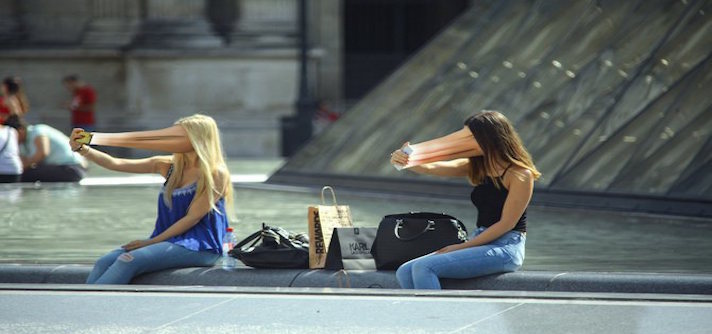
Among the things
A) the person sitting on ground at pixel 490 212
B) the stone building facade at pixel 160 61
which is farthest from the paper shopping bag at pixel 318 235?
the stone building facade at pixel 160 61

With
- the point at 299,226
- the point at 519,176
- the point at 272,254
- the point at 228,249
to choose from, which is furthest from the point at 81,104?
the point at 519,176

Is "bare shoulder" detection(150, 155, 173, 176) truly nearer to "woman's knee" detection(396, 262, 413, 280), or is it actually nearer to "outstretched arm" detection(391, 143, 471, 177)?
"outstretched arm" detection(391, 143, 471, 177)

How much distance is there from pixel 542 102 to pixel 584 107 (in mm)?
836

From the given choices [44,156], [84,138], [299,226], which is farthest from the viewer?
[44,156]

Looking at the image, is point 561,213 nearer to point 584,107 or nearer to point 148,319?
point 584,107

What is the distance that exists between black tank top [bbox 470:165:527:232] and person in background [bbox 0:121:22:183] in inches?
374

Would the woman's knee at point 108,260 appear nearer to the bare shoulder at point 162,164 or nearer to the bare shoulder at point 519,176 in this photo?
the bare shoulder at point 162,164

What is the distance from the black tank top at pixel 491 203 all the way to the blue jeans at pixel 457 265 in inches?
5.8

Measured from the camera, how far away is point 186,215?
9.46 m

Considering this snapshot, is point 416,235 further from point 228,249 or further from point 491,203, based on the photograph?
point 228,249

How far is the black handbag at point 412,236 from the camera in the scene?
8.88 m

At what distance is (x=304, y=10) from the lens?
82.6ft

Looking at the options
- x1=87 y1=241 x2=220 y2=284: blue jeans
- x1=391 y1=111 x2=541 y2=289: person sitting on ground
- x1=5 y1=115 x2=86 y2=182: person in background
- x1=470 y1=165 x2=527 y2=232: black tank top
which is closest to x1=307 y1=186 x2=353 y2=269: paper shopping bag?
x1=391 y1=111 x2=541 y2=289: person sitting on ground

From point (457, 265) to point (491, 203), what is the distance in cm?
49
